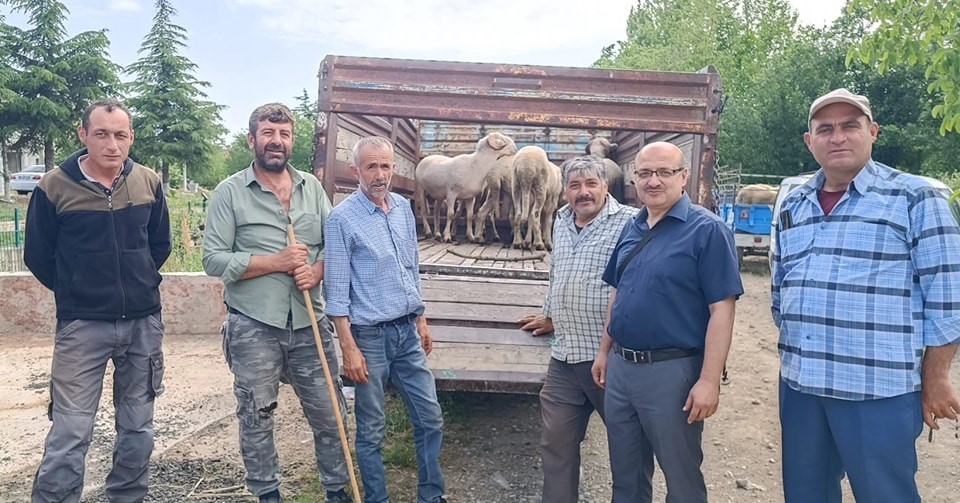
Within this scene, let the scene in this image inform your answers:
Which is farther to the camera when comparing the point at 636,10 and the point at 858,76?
the point at 636,10

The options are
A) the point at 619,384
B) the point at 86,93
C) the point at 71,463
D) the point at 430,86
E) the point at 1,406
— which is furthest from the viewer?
the point at 86,93

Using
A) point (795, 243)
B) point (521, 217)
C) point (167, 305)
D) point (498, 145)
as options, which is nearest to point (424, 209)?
point (498, 145)

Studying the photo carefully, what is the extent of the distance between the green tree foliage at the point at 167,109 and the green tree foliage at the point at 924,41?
29.1 metres

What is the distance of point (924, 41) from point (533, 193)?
3.40 meters

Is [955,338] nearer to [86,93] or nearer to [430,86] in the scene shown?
[430,86]

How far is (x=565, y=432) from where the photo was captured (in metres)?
3.12

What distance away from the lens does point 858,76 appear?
19.6 m

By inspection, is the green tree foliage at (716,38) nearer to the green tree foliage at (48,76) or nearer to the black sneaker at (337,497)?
the green tree foliage at (48,76)

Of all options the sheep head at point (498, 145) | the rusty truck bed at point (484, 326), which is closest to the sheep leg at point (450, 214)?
the sheep head at point (498, 145)

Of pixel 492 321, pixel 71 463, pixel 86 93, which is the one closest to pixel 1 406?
pixel 71 463

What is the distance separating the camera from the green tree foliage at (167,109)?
1136 inches

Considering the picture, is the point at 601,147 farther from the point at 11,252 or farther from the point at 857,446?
the point at 11,252

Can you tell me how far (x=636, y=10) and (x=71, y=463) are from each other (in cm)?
4274

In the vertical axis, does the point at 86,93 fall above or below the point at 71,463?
above
